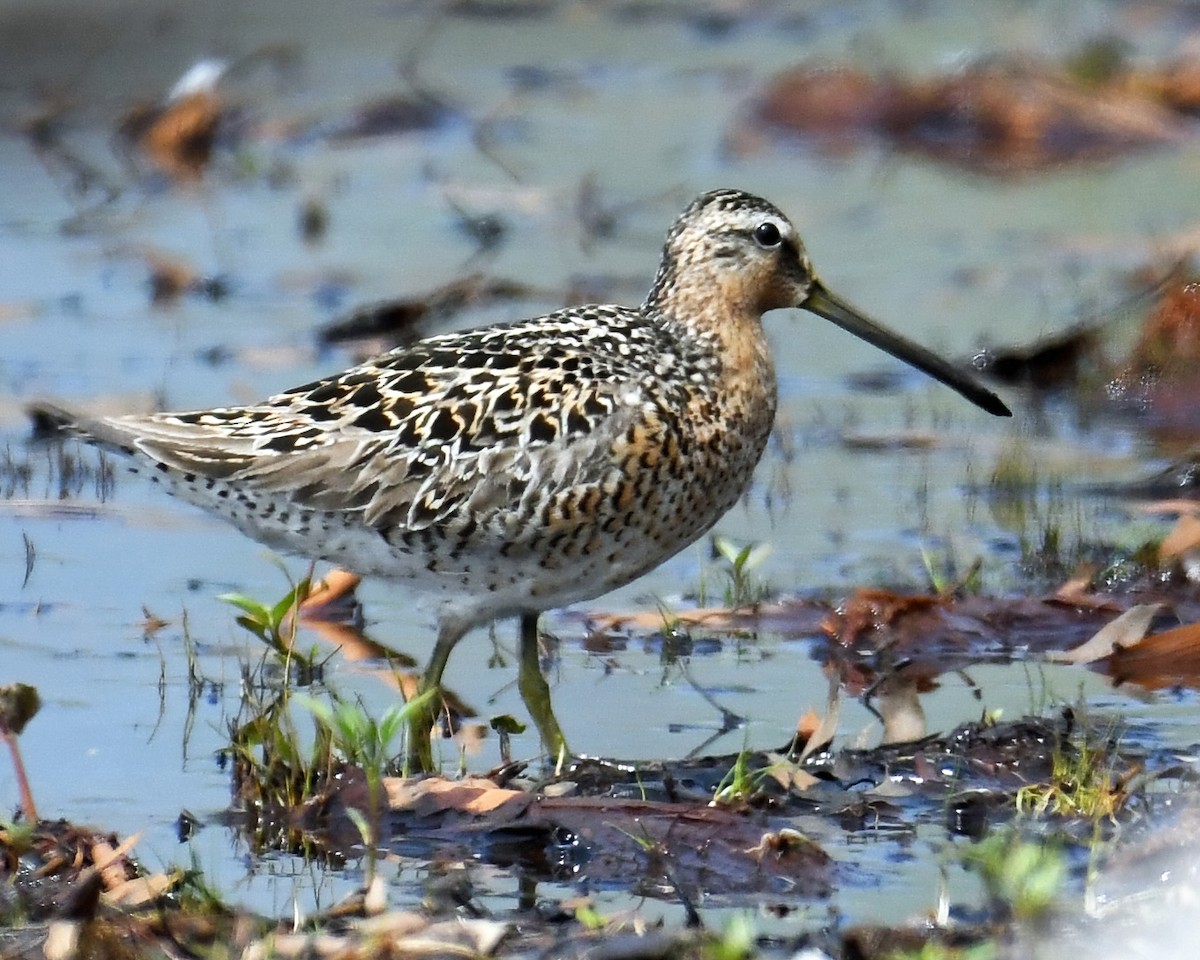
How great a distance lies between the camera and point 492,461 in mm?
6270

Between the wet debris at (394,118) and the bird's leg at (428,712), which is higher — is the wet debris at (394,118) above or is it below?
above

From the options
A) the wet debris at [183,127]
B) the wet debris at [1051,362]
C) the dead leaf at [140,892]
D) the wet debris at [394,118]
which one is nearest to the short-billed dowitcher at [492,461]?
the dead leaf at [140,892]

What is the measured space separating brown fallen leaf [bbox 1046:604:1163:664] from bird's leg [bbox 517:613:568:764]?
1.56 metres

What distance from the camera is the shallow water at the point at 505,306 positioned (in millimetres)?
6777

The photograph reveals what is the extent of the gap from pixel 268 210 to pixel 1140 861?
986cm

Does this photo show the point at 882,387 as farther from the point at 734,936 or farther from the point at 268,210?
the point at 734,936

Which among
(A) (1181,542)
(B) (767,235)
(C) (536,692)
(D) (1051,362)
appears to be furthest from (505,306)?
(C) (536,692)

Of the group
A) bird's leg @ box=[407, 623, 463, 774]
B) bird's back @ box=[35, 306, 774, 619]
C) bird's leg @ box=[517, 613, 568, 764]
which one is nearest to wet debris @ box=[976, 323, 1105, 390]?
bird's back @ box=[35, 306, 774, 619]

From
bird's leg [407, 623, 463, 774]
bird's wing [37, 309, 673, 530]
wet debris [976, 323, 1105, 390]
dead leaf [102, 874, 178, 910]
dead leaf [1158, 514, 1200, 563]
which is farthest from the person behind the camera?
wet debris [976, 323, 1105, 390]

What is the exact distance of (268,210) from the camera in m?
14.3

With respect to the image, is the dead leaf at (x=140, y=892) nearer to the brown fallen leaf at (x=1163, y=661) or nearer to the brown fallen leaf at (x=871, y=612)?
the brown fallen leaf at (x=871, y=612)

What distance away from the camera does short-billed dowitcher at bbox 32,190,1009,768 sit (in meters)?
6.27

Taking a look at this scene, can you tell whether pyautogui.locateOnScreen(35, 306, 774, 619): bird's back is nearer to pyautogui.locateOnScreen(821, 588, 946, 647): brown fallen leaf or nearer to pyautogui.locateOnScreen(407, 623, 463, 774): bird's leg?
pyautogui.locateOnScreen(407, 623, 463, 774): bird's leg

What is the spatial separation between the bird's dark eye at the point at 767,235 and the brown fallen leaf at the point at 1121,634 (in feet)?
4.66
